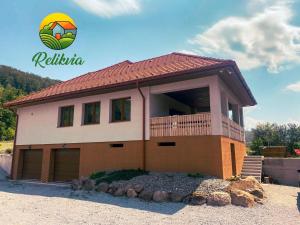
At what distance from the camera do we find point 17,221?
260 inches

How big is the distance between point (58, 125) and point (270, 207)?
12920 mm

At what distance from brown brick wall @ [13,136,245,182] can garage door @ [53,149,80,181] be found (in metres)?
0.67

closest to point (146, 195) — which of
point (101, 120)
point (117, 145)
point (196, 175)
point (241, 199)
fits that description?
point (196, 175)

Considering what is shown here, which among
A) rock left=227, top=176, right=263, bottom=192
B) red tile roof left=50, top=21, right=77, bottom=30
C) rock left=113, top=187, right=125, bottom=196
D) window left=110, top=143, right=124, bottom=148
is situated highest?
red tile roof left=50, top=21, right=77, bottom=30

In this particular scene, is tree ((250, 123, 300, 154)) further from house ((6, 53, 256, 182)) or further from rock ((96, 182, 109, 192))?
rock ((96, 182, 109, 192))

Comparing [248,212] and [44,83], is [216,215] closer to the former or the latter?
[248,212]

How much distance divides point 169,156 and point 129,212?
430 cm

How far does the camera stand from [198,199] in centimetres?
835

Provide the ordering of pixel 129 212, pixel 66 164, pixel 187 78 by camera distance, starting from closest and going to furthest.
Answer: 1. pixel 129 212
2. pixel 187 78
3. pixel 66 164

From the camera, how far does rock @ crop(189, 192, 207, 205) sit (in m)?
8.30

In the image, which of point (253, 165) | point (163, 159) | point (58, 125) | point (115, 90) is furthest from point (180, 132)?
point (58, 125)

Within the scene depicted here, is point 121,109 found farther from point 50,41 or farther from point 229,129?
point 50,41

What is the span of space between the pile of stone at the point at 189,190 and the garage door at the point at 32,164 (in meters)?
7.71

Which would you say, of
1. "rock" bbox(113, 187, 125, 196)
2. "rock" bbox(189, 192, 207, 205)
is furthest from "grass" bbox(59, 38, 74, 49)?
"rock" bbox(189, 192, 207, 205)
